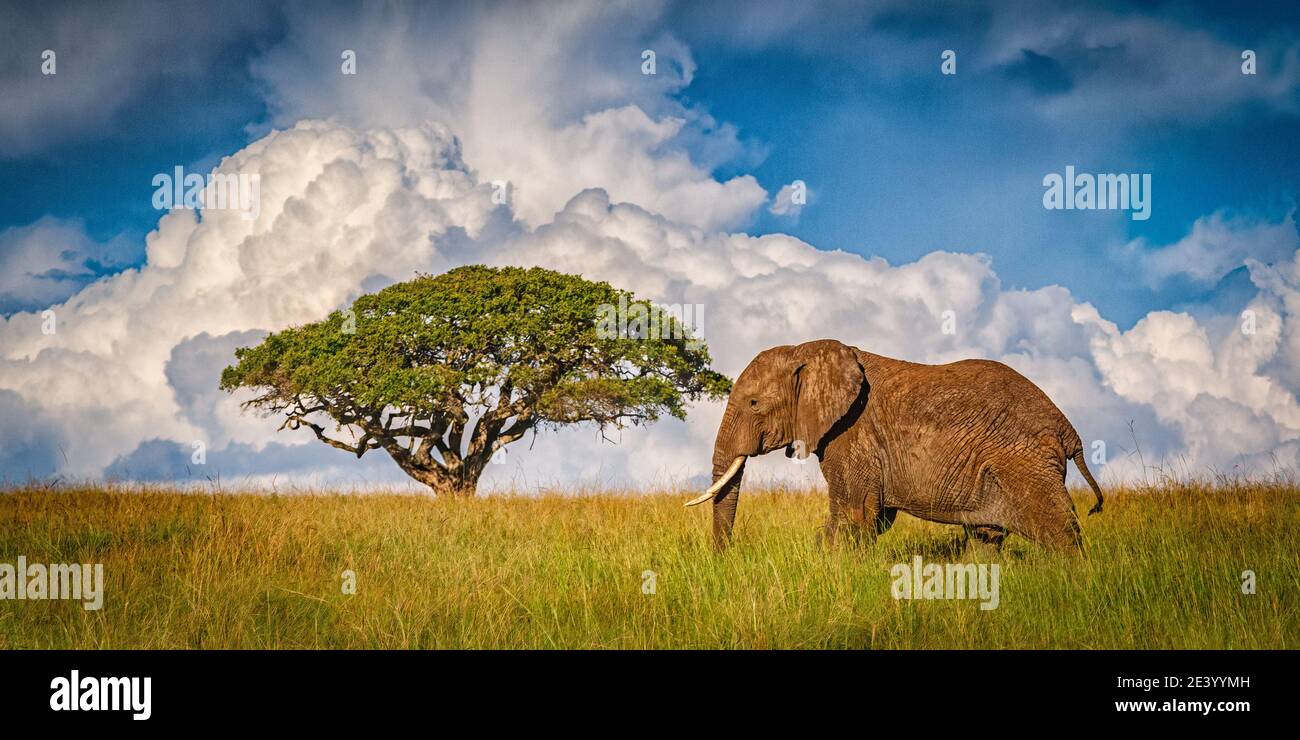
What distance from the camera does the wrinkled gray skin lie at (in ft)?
29.1

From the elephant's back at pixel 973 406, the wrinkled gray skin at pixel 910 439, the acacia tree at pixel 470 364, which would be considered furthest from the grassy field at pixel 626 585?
the acacia tree at pixel 470 364

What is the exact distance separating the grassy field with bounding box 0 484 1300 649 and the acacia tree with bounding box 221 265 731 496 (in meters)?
7.77

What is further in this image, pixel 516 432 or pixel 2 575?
pixel 516 432

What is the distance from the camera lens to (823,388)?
9547 millimetres

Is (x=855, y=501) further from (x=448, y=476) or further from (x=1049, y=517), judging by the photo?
(x=448, y=476)

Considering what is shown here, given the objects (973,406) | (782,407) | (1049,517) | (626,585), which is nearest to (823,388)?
(782,407)

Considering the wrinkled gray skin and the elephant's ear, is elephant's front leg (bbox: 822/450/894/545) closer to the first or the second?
the wrinkled gray skin

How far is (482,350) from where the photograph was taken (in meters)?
21.0

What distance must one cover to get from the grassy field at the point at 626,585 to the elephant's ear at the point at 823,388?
1.23 m

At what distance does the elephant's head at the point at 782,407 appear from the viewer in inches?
374

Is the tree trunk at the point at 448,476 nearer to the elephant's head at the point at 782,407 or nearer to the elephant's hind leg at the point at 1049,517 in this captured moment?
the elephant's head at the point at 782,407
